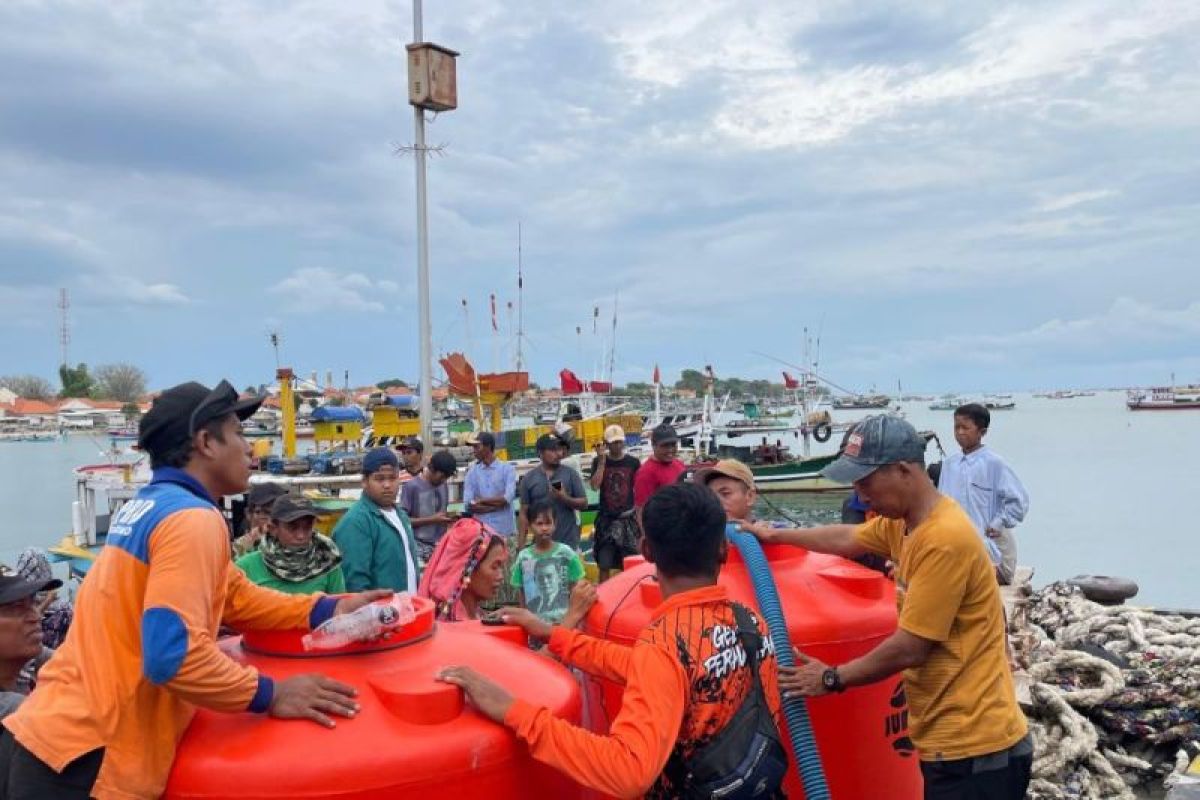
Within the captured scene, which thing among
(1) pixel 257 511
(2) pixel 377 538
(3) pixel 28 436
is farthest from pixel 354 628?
(3) pixel 28 436

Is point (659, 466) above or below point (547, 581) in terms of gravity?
above

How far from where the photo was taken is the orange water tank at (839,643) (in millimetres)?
3367

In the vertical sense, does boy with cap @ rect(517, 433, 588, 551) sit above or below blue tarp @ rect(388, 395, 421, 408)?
below

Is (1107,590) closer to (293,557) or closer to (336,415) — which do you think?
(293,557)

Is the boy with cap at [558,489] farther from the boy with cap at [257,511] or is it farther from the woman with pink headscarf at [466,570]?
the woman with pink headscarf at [466,570]

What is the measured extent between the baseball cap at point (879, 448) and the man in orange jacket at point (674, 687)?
0.56 metres

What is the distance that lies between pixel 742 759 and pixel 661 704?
0.32 metres

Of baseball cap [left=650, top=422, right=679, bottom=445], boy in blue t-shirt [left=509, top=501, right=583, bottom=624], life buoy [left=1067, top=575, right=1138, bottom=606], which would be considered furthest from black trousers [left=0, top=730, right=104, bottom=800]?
life buoy [left=1067, top=575, right=1138, bottom=606]

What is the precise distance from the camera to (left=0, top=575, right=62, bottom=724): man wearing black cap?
3283mm

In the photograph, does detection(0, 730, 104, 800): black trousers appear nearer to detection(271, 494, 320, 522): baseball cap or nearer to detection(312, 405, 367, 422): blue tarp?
detection(271, 494, 320, 522): baseball cap

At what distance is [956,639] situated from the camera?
2.77m

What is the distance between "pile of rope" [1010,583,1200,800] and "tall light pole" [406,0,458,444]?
8.21 metres

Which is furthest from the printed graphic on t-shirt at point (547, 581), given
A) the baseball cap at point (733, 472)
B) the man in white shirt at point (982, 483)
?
the man in white shirt at point (982, 483)

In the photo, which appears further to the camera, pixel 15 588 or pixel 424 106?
pixel 424 106
